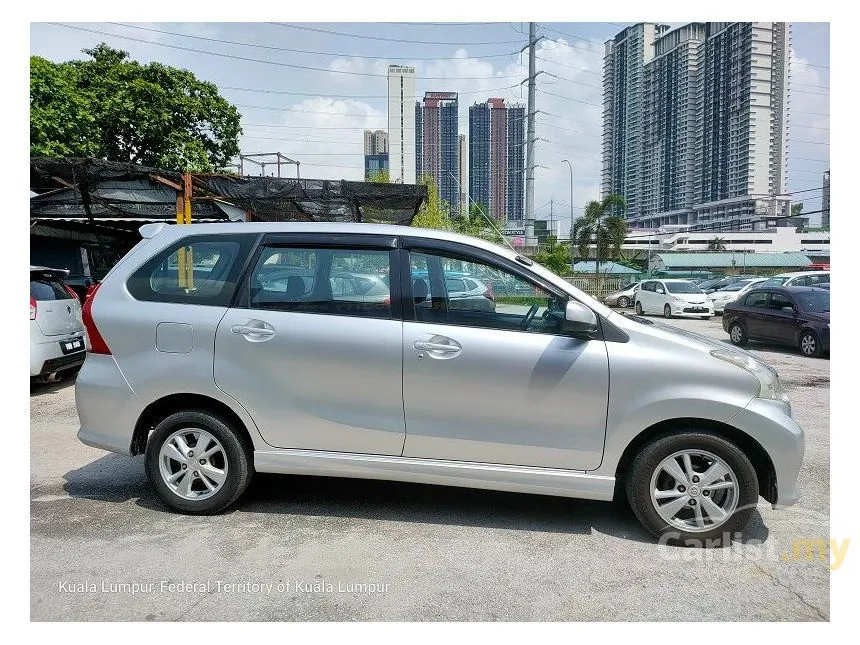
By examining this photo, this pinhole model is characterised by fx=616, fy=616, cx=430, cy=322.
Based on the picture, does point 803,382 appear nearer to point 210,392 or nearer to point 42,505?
point 210,392

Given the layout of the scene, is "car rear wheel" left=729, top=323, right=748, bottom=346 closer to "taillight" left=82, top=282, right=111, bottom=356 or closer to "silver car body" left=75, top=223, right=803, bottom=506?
"silver car body" left=75, top=223, right=803, bottom=506

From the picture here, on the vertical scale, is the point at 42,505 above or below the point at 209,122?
below

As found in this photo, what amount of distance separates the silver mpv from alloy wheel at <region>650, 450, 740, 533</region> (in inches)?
0.4

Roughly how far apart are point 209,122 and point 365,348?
30.1 metres

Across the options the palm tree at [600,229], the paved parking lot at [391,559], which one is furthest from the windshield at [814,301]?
the palm tree at [600,229]

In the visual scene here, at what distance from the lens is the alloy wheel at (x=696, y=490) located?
363 cm

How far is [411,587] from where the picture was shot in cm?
319

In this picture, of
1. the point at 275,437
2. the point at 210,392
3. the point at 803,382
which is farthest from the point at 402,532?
the point at 803,382

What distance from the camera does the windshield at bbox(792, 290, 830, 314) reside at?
1179 centimetres

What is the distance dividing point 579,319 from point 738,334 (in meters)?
11.6

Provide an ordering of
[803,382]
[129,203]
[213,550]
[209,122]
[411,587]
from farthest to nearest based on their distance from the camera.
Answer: [209,122] < [129,203] < [803,382] < [213,550] < [411,587]

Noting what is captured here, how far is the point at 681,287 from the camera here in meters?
23.4

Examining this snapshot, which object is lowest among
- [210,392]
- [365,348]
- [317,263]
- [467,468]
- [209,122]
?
[467,468]

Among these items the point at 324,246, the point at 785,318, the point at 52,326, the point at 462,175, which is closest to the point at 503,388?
the point at 324,246
